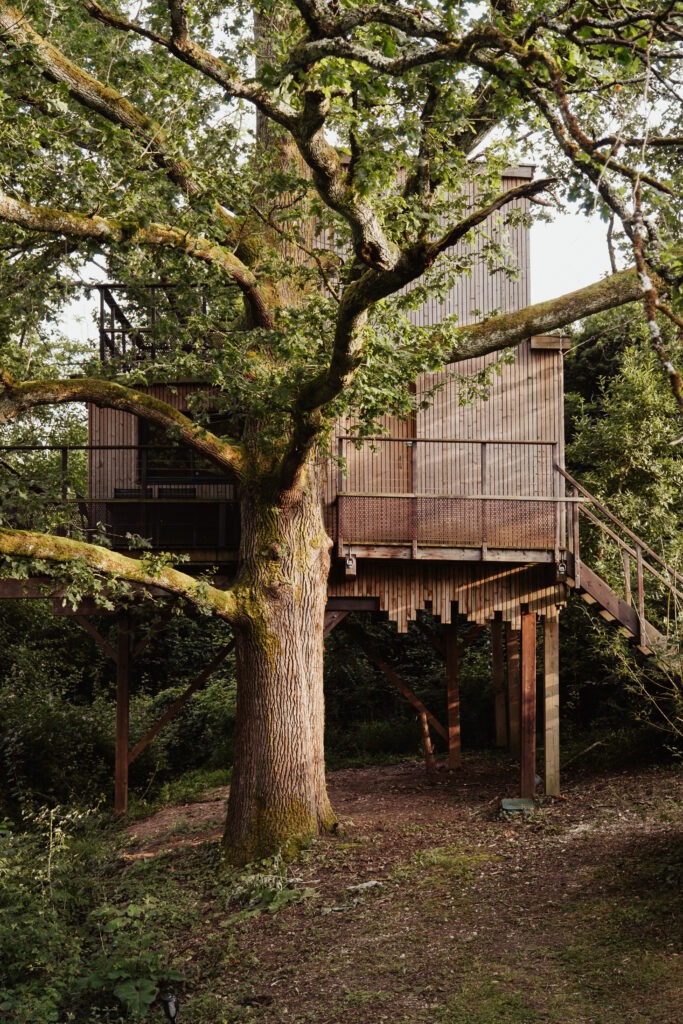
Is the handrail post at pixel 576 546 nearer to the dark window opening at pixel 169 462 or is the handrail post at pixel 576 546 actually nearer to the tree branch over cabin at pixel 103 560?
the tree branch over cabin at pixel 103 560

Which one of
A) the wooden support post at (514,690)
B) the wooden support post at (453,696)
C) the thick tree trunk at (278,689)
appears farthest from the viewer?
the wooden support post at (514,690)

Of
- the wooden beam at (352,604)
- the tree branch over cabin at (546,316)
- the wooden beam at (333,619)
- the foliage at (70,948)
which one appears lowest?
the foliage at (70,948)

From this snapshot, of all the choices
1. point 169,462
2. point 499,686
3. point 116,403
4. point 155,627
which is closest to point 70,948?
point 116,403

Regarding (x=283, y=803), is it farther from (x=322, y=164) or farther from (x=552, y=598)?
(x=322, y=164)

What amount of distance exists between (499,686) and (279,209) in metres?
10.6

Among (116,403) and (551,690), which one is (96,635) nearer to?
(116,403)

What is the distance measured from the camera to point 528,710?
12.8 metres

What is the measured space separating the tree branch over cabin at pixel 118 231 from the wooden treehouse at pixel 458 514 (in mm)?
1844

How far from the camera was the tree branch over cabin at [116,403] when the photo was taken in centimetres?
934

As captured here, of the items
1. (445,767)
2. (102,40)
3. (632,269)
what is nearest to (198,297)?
(102,40)

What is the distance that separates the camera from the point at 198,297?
9.88 metres

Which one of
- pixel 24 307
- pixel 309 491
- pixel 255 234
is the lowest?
pixel 309 491

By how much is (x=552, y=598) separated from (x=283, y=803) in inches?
175

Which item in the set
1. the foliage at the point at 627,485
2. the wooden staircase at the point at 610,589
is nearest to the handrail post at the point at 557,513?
the wooden staircase at the point at 610,589
